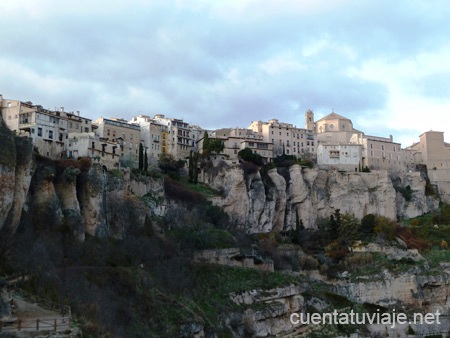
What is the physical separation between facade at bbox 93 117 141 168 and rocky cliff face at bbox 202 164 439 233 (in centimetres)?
794

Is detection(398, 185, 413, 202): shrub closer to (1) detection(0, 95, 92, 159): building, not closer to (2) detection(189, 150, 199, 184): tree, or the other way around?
(2) detection(189, 150, 199, 184): tree

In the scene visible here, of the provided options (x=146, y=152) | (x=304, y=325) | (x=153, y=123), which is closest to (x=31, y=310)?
(x=304, y=325)

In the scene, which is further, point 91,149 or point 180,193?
point 180,193

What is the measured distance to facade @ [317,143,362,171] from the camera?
81.5 meters

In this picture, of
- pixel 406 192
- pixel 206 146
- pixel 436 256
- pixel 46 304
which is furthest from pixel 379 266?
pixel 46 304

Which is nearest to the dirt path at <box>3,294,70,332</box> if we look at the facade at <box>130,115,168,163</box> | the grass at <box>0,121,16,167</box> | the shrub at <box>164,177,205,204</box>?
the grass at <box>0,121,16,167</box>

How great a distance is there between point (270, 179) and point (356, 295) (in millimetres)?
19287

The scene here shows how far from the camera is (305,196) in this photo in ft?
244

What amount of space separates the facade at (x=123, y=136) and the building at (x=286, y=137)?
1890 centimetres

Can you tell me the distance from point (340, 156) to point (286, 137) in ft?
24.9

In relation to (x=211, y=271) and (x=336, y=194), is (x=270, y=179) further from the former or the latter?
(x=211, y=271)

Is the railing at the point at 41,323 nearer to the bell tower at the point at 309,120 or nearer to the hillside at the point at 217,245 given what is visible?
the hillside at the point at 217,245

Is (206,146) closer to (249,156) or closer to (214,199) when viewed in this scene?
(249,156)

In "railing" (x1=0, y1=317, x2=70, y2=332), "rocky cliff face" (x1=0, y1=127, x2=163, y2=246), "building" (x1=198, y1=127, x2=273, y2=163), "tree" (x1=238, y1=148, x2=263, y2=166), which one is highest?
"building" (x1=198, y1=127, x2=273, y2=163)
